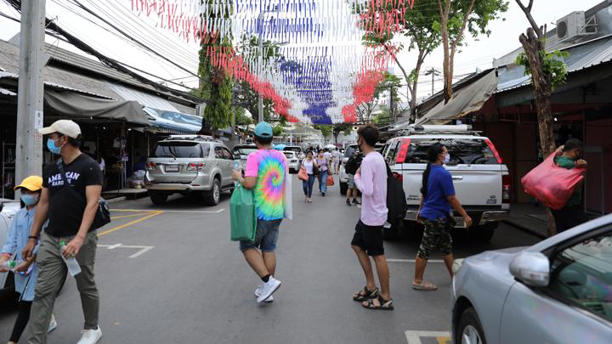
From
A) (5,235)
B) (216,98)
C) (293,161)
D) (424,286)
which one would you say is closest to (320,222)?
(424,286)

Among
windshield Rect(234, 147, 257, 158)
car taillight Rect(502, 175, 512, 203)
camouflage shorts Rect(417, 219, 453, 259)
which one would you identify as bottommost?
camouflage shorts Rect(417, 219, 453, 259)

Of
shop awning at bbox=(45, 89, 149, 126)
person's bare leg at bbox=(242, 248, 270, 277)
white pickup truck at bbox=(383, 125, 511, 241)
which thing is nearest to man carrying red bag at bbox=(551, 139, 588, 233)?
white pickup truck at bbox=(383, 125, 511, 241)

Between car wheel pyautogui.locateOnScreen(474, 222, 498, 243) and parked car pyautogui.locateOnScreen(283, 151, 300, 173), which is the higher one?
parked car pyautogui.locateOnScreen(283, 151, 300, 173)

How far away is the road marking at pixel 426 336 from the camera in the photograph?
13.0 feet

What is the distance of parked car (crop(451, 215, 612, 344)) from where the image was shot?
6.76ft

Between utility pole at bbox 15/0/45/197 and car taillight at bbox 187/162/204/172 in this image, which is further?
car taillight at bbox 187/162/204/172

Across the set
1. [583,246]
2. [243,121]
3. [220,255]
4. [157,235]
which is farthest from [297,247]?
[243,121]

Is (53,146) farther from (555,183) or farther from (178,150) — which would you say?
(178,150)

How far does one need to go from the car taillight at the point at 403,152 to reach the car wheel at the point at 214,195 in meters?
7.01

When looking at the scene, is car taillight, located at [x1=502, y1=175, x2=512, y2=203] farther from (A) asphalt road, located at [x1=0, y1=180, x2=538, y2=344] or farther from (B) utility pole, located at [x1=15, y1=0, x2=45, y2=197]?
(B) utility pole, located at [x1=15, y1=0, x2=45, y2=197]

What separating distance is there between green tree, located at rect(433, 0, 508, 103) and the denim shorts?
10.8 m

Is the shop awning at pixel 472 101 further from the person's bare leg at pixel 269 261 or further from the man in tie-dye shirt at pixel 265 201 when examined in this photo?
the person's bare leg at pixel 269 261

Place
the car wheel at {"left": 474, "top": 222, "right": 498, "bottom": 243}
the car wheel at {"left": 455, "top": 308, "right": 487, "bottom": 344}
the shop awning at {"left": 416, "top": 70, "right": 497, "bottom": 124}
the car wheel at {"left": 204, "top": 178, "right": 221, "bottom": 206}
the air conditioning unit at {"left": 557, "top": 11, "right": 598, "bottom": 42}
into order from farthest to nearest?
1. the air conditioning unit at {"left": 557, "top": 11, "right": 598, "bottom": 42}
2. the car wheel at {"left": 204, "top": 178, "right": 221, "bottom": 206}
3. the shop awning at {"left": 416, "top": 70, "right": 497, "bottom": 124}
4. the car wheel at {"left": 474, "top": 222, "right": 498, "bottom": 243}
5. the car wheel at {"left": 455, "top": 308, "right": 487, "bottom": 344}

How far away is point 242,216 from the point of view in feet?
15.1
